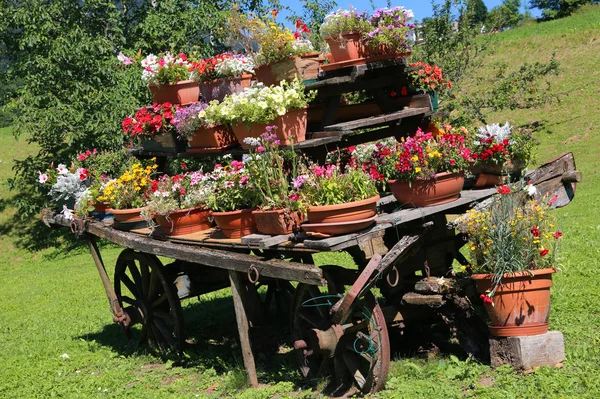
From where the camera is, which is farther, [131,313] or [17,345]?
[17,345]

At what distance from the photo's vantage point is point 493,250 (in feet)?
18.1

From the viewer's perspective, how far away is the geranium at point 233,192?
6.17 meters

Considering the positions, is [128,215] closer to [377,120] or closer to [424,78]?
[377,120]

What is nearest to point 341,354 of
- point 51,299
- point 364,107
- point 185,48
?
point 364,107

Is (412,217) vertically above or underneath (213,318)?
above

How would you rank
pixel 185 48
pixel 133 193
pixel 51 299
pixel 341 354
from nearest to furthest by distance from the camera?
1. pixel 341 354
2. pixel 133 193
3. pixel 51 299
4. pixel 185 48

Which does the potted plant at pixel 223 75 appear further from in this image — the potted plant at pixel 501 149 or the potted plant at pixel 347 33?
the potted plant at pixel 501 149

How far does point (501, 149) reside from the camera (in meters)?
6.06

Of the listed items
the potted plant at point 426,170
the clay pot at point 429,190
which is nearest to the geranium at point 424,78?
the potted plant at point 426,170

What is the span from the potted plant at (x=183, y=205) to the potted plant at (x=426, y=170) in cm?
190

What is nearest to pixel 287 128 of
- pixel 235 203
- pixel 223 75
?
pixel 235 203

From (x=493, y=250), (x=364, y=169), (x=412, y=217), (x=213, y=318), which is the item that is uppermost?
(x=364, y=169)

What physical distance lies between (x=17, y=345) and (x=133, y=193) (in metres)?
3.46

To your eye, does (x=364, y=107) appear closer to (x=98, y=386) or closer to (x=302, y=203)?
(x=302, y=203)
